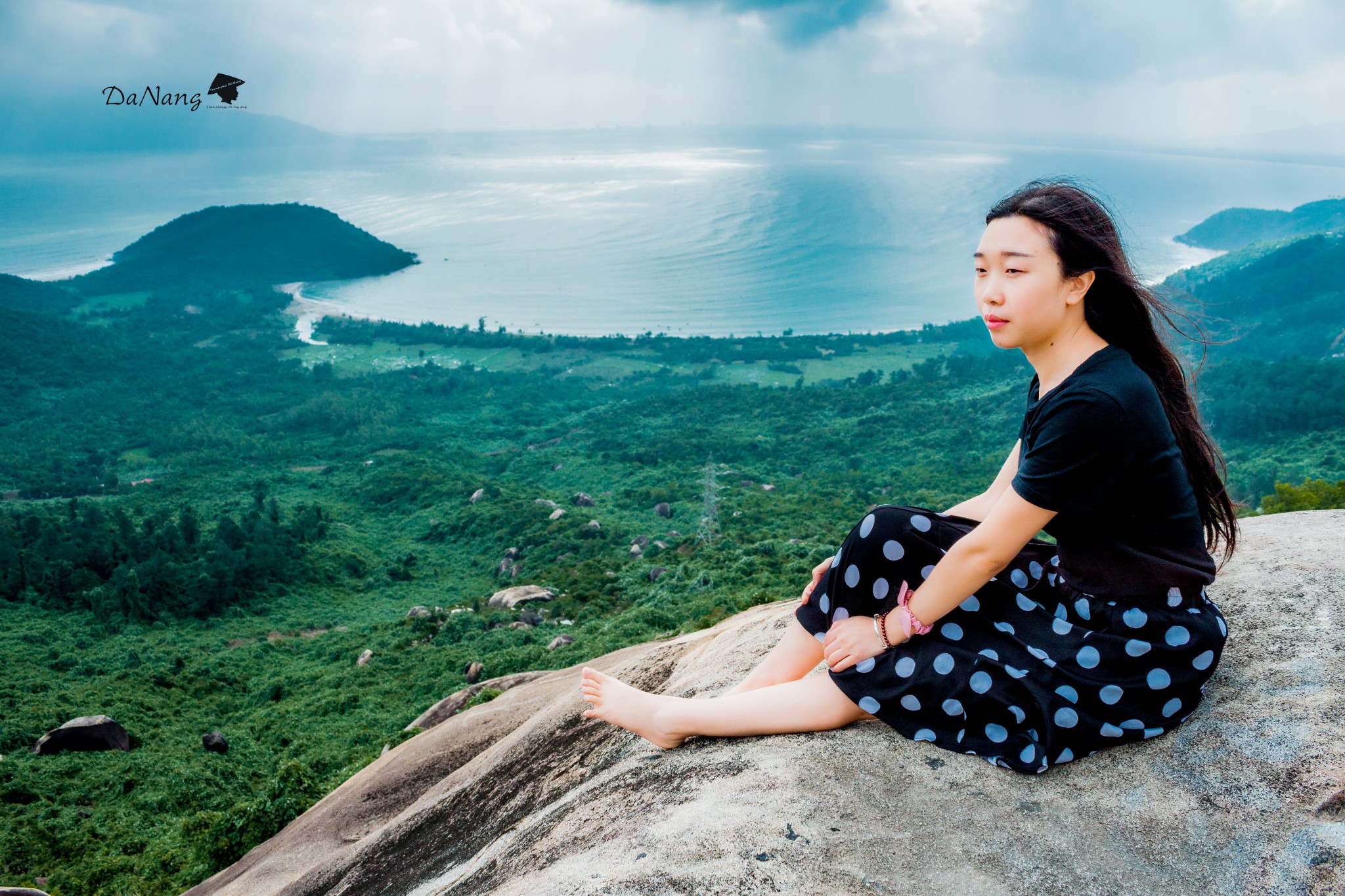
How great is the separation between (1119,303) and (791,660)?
58.8 inches

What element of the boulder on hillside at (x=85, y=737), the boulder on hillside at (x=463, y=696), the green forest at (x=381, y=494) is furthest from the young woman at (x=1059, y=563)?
the boulder on hillside at (x=85, y=737)

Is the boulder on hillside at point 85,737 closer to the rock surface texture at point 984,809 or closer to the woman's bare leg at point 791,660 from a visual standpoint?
the rock surface texture at point 984,809

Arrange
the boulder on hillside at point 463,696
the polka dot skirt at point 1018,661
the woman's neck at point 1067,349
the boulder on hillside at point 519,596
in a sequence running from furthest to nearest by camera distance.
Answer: the boulder on hillside at point 519,596
the boulder on hillside at point 463,696
the woman's neck at point 1067,349
the polka dot skirt at point 1018,661

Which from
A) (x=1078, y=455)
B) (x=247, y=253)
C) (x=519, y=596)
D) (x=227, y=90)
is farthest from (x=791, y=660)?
(x=247, y=253)

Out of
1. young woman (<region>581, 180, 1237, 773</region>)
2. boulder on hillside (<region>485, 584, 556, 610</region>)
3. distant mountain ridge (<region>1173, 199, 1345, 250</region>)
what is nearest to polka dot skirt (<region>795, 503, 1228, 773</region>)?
young woman (<region>581, 180, 1237, 773</region>)

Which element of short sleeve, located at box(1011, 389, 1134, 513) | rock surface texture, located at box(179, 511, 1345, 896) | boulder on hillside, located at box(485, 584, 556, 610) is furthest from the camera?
boulder on hillside, located at box(485, 584, 556, 610)

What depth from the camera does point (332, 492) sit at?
34781 millimetres

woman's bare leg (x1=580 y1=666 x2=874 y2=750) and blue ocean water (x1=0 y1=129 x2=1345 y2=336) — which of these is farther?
blue ocean water (x1=0 y1=129 x2=1345 y2=336)

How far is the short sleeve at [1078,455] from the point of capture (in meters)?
1.99

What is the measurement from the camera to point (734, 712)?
251 centimetres

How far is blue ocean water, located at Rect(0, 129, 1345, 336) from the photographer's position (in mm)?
77750

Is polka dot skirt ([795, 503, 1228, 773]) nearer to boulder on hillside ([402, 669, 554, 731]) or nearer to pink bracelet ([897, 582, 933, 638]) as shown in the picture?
pink bracelet ([897, 582, 933, 638])

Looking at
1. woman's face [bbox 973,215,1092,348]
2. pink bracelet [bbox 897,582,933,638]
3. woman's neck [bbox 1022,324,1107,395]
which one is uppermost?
woman's face [bbox 973,215,1092,348]

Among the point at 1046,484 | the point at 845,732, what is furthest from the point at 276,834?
the point at 1046,484
